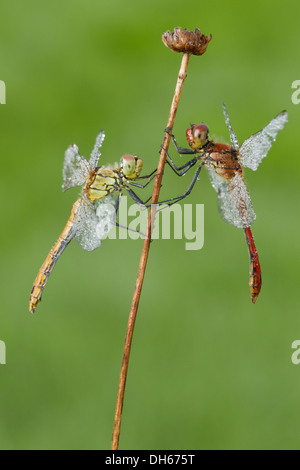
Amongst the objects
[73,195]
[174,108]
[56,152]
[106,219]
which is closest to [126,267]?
[73,195]

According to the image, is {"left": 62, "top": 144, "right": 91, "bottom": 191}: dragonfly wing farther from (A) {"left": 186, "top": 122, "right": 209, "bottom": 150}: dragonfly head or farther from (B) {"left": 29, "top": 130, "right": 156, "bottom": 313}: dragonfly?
(A) {"left": 186, "top": 122, "right": 209, "bottom": 150}: dragonfly head

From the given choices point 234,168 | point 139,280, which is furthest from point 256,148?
point 139,280

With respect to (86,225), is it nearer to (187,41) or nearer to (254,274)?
(254,274)

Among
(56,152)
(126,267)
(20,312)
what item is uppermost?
(56,152)

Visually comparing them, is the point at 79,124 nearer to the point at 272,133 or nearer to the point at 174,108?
the point at 272,133

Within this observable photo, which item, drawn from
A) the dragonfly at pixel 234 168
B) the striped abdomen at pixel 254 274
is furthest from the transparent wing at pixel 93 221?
the striped abdomen at pixel 254 274

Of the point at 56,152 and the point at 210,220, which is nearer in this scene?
the point at 210,220
